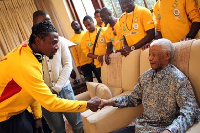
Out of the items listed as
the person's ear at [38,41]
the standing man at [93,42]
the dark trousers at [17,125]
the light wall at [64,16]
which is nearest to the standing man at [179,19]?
the standing man at [93,42]

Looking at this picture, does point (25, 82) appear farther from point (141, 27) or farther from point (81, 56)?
point (81, 56)

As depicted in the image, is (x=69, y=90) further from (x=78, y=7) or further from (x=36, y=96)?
(x=78, y=7)

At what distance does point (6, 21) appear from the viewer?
4547 mm

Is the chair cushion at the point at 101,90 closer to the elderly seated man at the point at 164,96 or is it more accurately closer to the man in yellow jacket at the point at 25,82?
the elderly seated man at the point at 164,96

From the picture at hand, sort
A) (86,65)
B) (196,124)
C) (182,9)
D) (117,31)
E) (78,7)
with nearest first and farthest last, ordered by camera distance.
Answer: (196,124), (182,9), (117,31), (86,65), (78,7)

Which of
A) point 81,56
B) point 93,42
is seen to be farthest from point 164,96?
point 81,56

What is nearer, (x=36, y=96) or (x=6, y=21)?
(x=36, y=96)

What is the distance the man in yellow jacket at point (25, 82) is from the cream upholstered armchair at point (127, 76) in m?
0.43

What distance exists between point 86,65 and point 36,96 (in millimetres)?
2492

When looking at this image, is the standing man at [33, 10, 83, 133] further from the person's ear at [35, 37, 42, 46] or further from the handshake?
the person's ear at [35, 37, 42, 46]

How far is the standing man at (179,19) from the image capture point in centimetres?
179

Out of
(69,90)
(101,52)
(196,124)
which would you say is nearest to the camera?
(196,124)

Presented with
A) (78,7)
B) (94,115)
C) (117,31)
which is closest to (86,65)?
(117,31)

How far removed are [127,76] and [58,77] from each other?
32.1 inches
